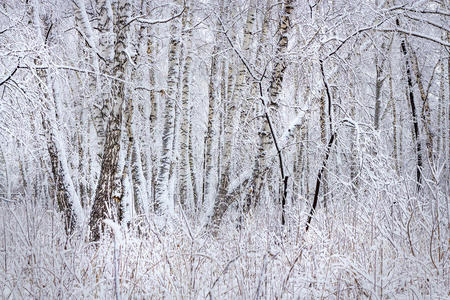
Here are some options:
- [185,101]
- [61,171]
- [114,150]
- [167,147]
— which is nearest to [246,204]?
[167,147]

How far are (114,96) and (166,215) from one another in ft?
7.47

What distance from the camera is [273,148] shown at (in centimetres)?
656

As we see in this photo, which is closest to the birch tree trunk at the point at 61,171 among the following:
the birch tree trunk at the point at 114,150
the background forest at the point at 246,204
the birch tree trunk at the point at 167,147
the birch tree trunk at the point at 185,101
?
the background forest at the point at 246,204

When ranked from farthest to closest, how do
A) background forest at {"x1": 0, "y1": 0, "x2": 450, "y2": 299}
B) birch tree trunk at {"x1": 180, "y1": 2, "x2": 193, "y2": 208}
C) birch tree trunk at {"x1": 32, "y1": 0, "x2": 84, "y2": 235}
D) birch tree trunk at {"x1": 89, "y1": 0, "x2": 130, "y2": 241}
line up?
birch tree trunk at {"x1": 180, "y1": 2, "x2": 193, "y2": 208}, birch tree trunk at {"x1": 32, "y1": 0, "x2": 84, "y2": 235}, birch tree trunk at {"x1": 89, "y1": 0, "x2": 130, "y2": 241}, background forest at {"x1": 0, "y1": 0, "x2": 450, "y2": 299}

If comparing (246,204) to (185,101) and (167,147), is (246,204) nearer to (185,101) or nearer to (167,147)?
(167,147)

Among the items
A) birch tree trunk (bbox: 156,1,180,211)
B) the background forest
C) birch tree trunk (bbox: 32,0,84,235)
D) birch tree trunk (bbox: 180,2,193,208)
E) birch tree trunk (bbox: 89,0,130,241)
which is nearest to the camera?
the background forest

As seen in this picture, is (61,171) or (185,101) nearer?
(61,171)

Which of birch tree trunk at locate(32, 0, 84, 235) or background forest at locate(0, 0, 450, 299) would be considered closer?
background forest at locate(0, 0, 450, 299)

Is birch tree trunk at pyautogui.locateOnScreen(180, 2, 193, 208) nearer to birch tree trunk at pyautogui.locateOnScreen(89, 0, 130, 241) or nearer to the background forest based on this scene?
the background forest

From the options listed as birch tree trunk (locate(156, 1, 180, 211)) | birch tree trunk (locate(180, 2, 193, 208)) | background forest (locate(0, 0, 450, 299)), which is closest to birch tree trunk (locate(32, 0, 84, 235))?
background forest (locate(0, 0, 450, 299))

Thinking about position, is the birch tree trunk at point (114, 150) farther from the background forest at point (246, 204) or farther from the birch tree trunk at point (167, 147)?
the birch tree trunk at point (167, 147)

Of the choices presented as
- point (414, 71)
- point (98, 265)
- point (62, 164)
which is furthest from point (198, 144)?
point (98, 265)

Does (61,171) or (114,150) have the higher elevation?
(114,150)

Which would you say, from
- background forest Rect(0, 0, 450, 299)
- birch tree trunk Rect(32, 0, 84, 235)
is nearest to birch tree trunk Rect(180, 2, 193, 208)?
background forest Rect(0, 0, 450, 299)
